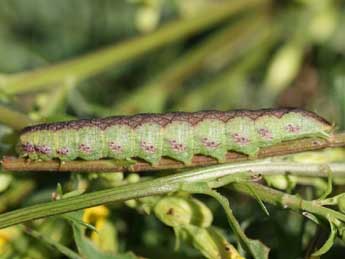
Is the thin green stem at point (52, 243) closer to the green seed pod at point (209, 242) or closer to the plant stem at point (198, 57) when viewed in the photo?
the green seed pod at point (209, 242)

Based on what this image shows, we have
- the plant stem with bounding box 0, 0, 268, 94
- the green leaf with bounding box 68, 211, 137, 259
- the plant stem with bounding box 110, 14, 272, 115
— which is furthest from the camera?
the plant stem with bounding box 110, 14, 272, 115

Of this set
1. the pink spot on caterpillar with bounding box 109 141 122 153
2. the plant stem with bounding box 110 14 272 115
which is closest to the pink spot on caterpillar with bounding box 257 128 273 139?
the pink spot on caterpillar with bounding box 109 141 122 153

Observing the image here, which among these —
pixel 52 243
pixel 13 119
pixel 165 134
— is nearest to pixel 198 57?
pixel 13 119

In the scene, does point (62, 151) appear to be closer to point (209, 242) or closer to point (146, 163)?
point (146, 163)

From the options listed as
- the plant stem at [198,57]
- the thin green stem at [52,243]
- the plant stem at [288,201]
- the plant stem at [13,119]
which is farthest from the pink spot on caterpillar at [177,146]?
the plant stem at [198,57]

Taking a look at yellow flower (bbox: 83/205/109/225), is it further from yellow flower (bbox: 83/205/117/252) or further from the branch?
the branch

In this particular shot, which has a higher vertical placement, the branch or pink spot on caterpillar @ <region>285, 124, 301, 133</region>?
pink spot on caterpillar @ <region>285, 124, 301, 133</region>

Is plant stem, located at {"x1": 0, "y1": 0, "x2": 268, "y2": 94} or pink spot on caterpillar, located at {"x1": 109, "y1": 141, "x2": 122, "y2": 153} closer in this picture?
pink spot on caterpillar, located at {"x1": 109, "y1": 141, "x2": 122, "y2": 153}
